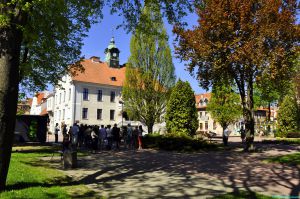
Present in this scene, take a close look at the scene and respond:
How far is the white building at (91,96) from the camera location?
5688 cm

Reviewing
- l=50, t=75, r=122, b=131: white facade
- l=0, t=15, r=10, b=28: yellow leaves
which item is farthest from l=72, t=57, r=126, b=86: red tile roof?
l=0, t=15, r=10, b=28: yellow leaves

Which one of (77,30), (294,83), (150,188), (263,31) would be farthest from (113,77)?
(150,188)

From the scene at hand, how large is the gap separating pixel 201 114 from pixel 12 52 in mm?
78166

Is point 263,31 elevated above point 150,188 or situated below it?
above

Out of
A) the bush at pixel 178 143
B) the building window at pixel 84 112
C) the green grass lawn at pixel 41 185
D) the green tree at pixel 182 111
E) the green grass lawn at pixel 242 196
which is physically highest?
the building window at pixel 84 112

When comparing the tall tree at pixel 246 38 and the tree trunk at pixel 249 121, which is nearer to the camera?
the tall tree at pixel 246 38

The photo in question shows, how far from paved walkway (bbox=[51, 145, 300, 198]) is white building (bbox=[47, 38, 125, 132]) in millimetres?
40402

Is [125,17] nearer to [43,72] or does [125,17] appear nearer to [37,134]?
[43,72]

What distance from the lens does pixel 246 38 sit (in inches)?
856

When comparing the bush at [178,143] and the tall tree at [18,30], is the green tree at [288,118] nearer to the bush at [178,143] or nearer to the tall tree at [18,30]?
the bush at [178,143]

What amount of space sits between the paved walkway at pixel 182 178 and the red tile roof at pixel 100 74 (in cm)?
4264

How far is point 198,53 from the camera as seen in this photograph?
2291 centimetres

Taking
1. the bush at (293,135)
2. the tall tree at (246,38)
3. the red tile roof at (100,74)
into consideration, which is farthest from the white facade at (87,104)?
the tall tree at (246,38)

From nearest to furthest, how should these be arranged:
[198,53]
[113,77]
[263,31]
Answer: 1. [263,31]
2. [198,53]
3. [113,77]
